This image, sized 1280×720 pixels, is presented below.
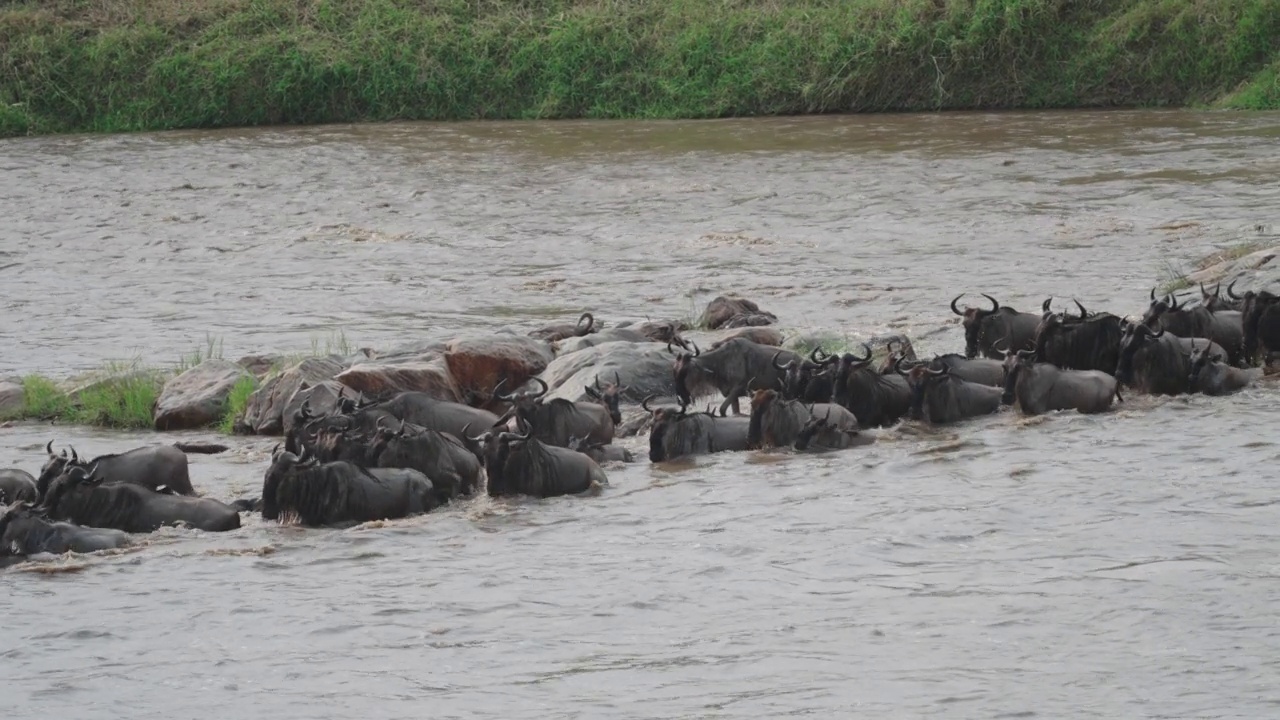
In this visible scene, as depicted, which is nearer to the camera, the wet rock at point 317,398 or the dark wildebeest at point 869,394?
the dark wildebeest at point 869,394

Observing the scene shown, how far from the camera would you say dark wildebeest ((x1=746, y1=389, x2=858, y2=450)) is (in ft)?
31.6

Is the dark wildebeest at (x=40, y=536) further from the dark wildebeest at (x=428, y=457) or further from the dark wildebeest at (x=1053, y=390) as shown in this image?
the dark wildebeest at (x=1053, y=390)

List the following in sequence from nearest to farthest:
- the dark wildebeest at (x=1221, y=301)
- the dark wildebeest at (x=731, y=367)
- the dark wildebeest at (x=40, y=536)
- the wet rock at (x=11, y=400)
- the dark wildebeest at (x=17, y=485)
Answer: the dark wildebeest at (x=40, y=536), the dark wildebeest at (x=17, y=485), the dark wildebeest at (x=731, y=367), the wet rock at (x=11, y=400), the dark wildebeest at (x=1221, y=301)

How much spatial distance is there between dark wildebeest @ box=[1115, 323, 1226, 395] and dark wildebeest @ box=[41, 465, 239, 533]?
5145 millimetres

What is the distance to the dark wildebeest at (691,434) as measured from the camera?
31.5 ft

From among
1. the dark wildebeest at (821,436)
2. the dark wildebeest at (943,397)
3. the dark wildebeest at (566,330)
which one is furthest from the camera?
the dark wildebeest at (566,330)

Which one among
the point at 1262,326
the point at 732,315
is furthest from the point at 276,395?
the point at 1262,326

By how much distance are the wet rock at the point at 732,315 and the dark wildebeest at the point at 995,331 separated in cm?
214

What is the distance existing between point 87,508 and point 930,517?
3896mm

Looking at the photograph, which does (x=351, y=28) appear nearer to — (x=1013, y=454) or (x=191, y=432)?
(x=191, y=432)

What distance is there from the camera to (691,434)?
966 cm

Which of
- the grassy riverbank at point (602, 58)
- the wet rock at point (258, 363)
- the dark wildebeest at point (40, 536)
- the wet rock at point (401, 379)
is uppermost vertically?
the grassy riverbank at point (602, 58)

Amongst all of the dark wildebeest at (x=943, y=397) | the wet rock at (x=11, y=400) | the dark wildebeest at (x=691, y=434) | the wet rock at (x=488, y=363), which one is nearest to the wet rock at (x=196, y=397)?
the wet rock at (x=11, y=400)

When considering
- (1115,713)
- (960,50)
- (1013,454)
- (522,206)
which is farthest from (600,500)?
(960,50)
